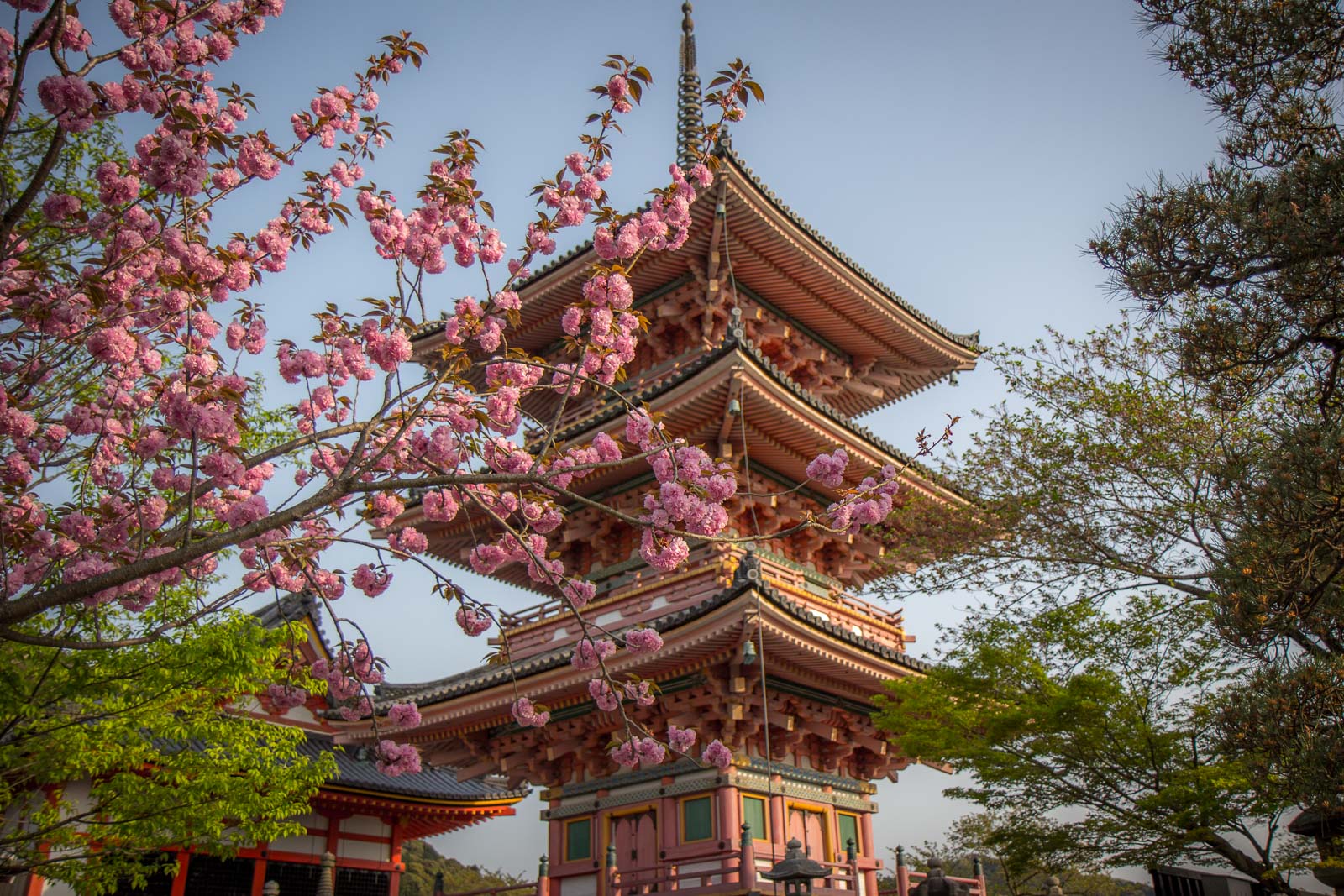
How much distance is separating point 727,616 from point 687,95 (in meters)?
13.7

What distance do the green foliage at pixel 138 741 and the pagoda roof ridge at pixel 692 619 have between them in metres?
2.99

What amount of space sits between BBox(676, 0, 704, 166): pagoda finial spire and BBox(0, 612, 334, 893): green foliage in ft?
42.8

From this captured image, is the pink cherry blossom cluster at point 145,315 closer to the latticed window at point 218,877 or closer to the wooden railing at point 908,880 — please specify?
the wooden railing at point 908,880

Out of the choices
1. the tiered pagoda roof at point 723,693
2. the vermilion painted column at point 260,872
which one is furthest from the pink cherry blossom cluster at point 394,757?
the vermilion painted column at point 260,872

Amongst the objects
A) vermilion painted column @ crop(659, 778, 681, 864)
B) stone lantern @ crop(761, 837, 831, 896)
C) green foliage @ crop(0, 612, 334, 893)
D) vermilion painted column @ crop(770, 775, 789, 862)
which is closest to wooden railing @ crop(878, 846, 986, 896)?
vermilion painted column @ crop(770, 775, 789, 862)

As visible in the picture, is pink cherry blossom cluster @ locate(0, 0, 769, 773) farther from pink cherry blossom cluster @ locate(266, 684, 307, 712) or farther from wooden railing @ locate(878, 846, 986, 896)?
wooden railing @ locate(878, 846, 986, 896)

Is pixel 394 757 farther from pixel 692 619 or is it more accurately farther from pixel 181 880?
pixel 181 880

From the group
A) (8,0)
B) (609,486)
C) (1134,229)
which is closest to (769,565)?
(609,486)

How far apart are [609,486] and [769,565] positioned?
3.13 metres

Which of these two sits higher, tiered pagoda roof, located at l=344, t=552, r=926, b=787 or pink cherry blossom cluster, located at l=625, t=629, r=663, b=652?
tiered pagoda roof, located at l=344, t=552, r=926, b=787

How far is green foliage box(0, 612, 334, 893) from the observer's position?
29.0 ft

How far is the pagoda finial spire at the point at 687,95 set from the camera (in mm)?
19359

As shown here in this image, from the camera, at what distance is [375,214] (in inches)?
251

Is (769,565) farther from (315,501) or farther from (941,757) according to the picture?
(315,501)
